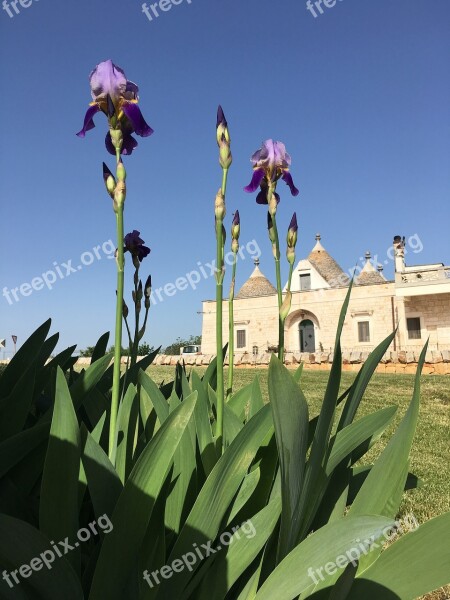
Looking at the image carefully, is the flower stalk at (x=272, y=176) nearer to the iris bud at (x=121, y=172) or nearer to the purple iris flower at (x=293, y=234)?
the purple iris flower at (x=293, y=234)

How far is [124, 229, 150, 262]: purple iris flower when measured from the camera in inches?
54.2

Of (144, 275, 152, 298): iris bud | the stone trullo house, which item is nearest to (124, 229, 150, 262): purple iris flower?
(144, 275, 152, 298): iris bud

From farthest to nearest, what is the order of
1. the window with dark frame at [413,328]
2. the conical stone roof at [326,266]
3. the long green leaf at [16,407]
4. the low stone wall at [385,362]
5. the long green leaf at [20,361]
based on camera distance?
the conical stone roof at [326,266], the window with dark frame at [413,328], the low stone wall at [385,362], the long green leaf at [20,361], the long green leaf at [16,407]

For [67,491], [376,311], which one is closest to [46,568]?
[67,491]

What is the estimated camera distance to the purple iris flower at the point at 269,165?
1.31 meters

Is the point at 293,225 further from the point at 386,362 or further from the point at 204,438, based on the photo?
the point at 386,362

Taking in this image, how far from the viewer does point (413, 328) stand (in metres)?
24.3

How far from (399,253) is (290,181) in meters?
26.2

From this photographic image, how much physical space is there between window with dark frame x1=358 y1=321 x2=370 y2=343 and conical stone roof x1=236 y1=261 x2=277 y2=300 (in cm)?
579

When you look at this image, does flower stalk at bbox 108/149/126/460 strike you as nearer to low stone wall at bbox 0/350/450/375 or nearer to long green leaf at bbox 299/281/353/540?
long green leaf at bbox 299/281/353/540

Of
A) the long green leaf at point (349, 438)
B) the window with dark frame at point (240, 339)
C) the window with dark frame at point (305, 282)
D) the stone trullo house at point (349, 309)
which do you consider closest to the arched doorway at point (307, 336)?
the stone trullo house at point (349, 309)

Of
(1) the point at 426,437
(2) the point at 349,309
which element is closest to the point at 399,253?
(2) the point at 349,309

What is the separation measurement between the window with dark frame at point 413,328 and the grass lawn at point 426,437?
1564cm

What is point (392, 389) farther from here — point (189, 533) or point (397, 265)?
point (397, 265)
